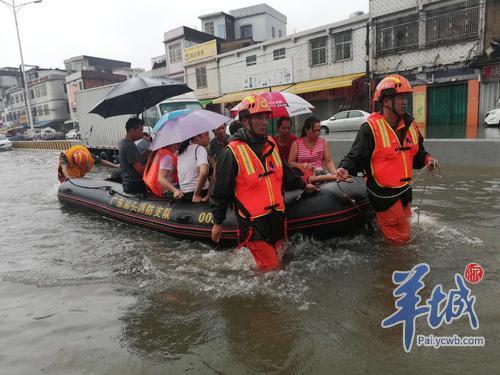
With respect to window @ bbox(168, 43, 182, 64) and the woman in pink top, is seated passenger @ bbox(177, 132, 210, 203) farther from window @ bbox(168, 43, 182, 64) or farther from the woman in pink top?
window @ bbox(168, 43, 182, 64)

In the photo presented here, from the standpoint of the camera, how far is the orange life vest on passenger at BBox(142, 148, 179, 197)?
5062 mm

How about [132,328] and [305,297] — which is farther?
[305,297]

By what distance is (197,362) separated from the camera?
2.72m

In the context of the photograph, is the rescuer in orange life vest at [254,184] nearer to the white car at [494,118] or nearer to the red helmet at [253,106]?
the red helmet at [253,106]

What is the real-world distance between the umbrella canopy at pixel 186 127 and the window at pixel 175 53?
89.2 feet

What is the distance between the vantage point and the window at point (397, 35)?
709 inches

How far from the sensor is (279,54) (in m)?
23.4

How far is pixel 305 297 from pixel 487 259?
205cm

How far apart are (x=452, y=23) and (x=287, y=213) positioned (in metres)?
17.1

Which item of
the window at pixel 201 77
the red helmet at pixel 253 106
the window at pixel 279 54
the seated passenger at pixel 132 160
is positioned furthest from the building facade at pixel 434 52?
the red helmet at pixel 253 106

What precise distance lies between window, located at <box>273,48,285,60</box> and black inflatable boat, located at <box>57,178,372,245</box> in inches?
753

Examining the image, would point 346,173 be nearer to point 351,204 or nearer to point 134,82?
point 351,204

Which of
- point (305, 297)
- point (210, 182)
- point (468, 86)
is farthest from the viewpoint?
point (468, 86)

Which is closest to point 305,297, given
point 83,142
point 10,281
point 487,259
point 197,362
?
point 197,362
